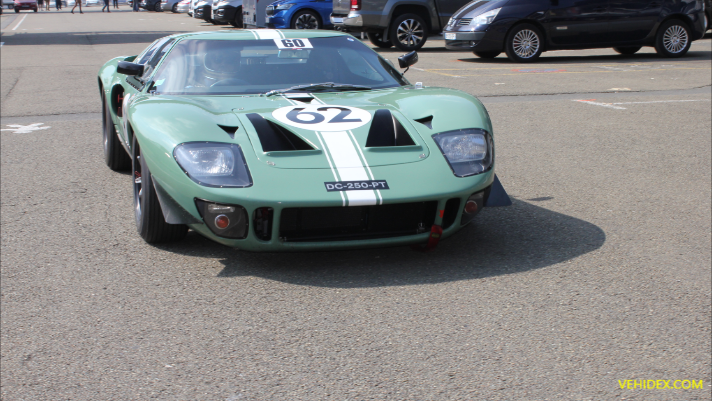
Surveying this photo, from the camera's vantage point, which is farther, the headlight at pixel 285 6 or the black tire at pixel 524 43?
the headlight at pixel 285 6

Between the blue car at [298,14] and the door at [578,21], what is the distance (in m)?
7.54

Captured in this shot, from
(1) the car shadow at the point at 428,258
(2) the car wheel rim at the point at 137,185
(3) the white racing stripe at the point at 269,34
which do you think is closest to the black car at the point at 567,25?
(3) the white racing stripe at the point at 269,34

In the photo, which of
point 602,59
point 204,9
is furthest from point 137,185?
point 204,9

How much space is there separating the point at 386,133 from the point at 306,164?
1.60 ft

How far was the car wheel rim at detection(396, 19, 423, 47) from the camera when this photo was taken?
50.7 ft

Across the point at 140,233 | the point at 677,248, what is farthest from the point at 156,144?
the point at 677,248

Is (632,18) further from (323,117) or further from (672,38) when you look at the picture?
(323,117)

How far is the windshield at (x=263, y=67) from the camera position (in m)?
4.19

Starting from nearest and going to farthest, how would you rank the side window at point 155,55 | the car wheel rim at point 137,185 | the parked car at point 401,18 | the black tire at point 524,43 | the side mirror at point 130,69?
1. the car wheel rim at point 137,185
2. the side mirror at point 130,69
3. the side window at point 155,55
4. the black tire at point 524,43
5. the parked car at point 401,18

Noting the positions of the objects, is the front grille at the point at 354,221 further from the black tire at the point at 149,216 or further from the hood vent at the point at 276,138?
the black tire at the point at 149,216

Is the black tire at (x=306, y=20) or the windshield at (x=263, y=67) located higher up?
the windshield at (x=263, y=67)

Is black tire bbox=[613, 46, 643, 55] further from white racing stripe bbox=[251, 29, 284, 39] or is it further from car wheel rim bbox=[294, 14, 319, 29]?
white racing stripe bbox=[251, 29, 284, 39]

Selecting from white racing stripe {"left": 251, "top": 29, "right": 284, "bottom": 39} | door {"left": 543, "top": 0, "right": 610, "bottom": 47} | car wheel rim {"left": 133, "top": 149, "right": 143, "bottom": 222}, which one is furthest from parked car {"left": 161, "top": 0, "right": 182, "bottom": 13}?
car wheel rim {"left": 133, "top": 149, "right": 143, "bottom": 222}

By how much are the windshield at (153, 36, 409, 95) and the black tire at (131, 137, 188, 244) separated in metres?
0.62
